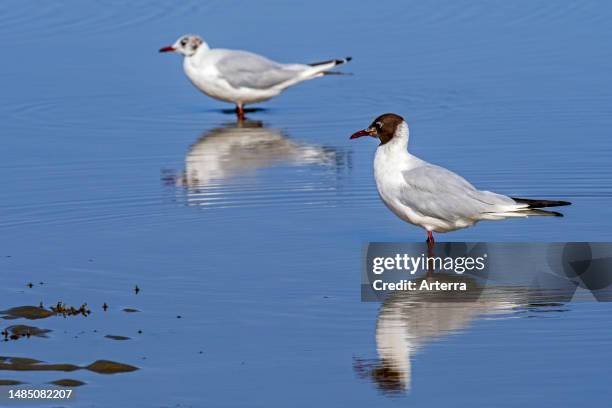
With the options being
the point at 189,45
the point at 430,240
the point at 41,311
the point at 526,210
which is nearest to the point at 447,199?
the point at 430,240

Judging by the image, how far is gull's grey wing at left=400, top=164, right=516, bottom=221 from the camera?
1291cm

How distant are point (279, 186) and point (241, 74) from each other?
5708 mm

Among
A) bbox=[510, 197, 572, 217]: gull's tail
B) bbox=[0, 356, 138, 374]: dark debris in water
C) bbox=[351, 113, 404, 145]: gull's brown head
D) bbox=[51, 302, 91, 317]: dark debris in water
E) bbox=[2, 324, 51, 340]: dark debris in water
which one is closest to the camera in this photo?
bbox=[0, 356, 138, 374]: dark debris in water

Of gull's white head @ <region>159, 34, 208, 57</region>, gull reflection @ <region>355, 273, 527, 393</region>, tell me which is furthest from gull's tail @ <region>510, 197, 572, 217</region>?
gull's white head @ <region>159, 34, 208, 57</region>

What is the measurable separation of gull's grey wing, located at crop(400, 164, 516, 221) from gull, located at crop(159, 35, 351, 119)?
28.3ft

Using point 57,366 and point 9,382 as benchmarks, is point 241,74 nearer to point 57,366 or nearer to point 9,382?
point 57,366

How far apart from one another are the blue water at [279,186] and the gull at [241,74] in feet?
1.23

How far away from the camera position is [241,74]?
21359 millimetres

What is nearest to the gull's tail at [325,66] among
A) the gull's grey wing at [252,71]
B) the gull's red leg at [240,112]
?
the gull's grey wing at [252,71]

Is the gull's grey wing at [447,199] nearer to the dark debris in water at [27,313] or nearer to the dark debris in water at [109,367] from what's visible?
the dark debris in water at [27,313]

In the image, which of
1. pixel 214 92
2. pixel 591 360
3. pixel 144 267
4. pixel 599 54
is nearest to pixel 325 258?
pixel 144 267

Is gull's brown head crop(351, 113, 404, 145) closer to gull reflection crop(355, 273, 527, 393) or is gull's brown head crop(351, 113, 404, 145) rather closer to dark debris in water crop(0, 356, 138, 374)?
gull reflection crop(355, 273, 527, 393)

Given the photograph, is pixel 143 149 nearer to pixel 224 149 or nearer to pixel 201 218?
pixel 224 149

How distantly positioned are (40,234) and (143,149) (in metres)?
4.61
